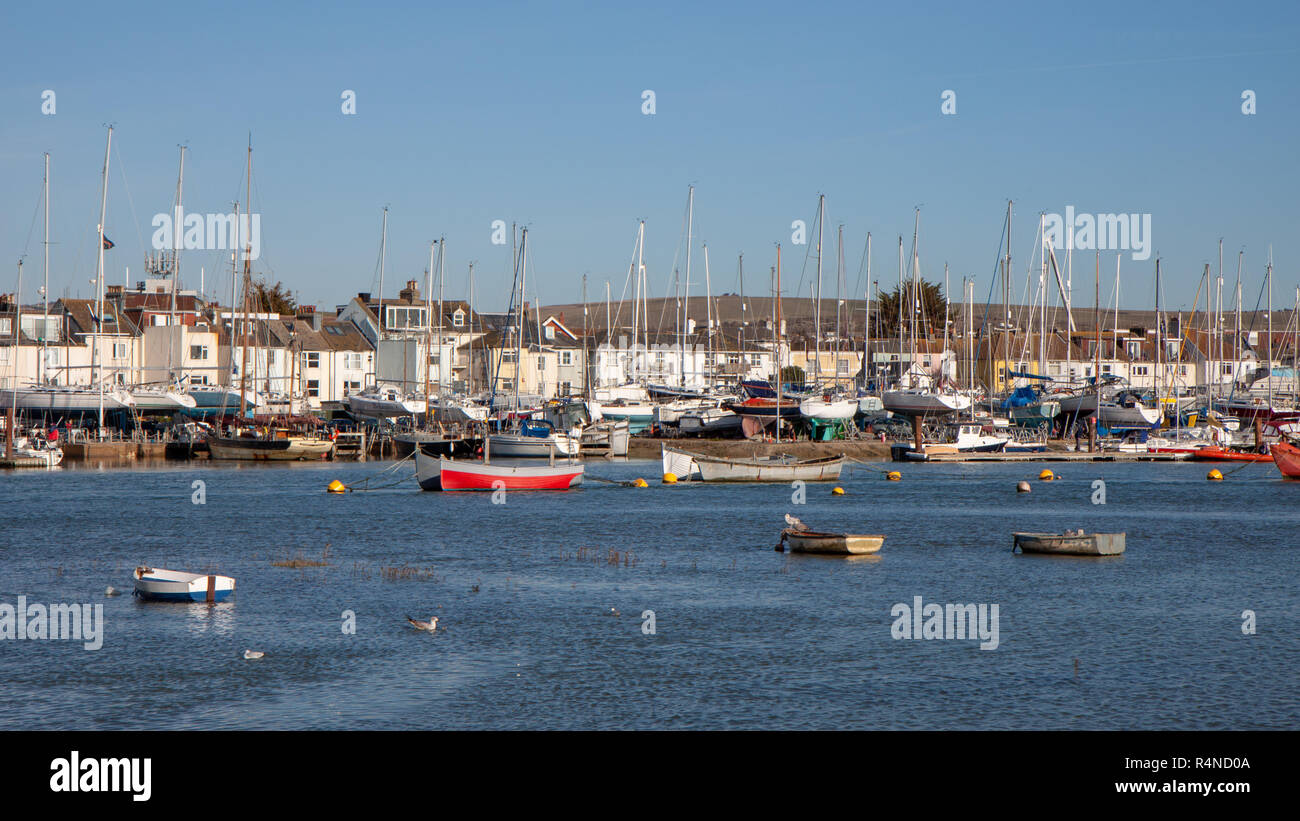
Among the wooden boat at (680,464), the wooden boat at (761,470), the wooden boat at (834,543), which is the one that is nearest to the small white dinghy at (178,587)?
the wooden boat at (834,543)

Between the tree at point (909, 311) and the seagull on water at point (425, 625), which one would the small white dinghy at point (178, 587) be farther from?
the tree at point (909, 311)

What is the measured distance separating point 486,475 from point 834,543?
2689cm

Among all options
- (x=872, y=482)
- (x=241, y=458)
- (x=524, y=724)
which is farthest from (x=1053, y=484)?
(x=524, y=724)

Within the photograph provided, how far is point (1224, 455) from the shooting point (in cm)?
9125

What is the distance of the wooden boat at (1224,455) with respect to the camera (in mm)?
90125

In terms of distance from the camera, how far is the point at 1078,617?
103ft

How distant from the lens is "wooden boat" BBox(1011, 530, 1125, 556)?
41969 millimetres

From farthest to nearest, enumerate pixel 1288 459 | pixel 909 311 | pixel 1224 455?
pixel 909 311, pixel 1224 455, pixel 1288 459

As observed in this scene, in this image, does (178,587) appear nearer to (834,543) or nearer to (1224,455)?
(834,543)

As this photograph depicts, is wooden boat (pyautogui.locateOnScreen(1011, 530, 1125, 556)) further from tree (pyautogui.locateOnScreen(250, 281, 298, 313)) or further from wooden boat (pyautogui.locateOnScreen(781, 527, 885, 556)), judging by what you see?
tree (pyautogui.locateOnScreen(250, 281, 298, 313))

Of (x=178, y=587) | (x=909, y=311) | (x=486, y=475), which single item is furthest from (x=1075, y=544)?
(x=909, y=311)

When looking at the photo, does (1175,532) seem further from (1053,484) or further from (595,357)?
(595,357)

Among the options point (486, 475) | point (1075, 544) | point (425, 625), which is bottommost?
point (425, 625)
